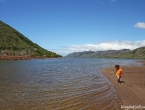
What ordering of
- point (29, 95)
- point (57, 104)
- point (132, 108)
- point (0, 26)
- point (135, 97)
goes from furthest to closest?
point (0, 26) → point (29, 95) → point (135, 97) → point (57, 104) → point (132, 108)

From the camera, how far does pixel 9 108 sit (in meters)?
10.5

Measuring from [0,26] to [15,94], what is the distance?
456 feet

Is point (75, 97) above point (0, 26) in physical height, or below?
below

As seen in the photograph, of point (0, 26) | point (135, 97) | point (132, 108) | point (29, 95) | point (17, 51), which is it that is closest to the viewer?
point (132, 108)

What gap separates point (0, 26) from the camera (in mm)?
139125

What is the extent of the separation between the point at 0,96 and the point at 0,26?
139 meters

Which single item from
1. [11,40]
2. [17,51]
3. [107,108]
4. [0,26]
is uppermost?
[0,26]

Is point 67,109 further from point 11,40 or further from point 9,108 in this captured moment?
point 11,40

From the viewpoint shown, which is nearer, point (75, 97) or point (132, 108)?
point (132, 108)

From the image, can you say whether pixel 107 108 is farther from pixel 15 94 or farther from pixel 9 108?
pixel 15 94

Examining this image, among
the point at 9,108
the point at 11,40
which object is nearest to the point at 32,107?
the point at 9,108

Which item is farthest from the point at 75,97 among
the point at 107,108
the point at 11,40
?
the point at 11,40

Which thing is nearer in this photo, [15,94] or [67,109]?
[67,109]

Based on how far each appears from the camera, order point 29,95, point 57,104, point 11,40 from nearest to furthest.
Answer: point 57,104, point 29,95, point 11,40
